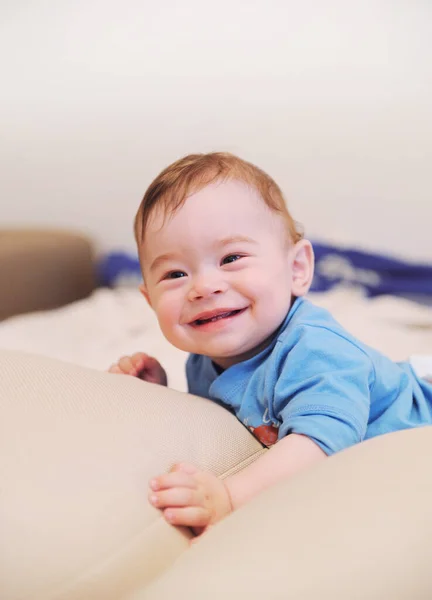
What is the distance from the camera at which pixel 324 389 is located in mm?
772

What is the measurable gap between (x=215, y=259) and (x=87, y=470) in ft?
1.20

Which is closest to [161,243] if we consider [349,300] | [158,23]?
[349,300]

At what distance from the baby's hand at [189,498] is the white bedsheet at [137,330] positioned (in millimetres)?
628

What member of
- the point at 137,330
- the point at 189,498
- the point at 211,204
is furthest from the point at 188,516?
the point at 137,330

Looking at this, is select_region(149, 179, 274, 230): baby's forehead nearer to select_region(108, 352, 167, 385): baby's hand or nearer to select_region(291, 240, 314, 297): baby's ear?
select_region(291, 240, 314, 297): baby's ear

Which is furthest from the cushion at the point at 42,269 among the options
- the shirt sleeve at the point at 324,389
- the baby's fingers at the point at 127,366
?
the shirt sleeve at the point at 324,389

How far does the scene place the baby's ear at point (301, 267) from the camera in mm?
978

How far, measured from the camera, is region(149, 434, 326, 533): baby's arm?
63 centimetres

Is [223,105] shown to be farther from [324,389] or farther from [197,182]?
[324,389]

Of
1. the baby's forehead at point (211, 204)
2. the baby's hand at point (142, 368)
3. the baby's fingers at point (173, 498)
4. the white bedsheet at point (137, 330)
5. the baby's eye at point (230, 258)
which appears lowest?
the white bedsheet at point (137, 330)

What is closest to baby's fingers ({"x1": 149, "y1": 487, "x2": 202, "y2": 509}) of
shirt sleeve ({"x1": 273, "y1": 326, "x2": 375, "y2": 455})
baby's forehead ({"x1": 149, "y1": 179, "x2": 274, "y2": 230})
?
shirt sleeve ({"x1": 273, "y1": 326, "x2": 375, "y2": 455})

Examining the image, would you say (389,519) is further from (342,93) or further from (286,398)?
(342,93)

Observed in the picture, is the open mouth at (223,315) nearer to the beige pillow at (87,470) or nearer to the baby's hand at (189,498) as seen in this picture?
the beige pillow at (87,470)

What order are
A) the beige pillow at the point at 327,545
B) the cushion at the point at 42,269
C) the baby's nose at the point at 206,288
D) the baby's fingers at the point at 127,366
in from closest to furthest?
the beige pillow at the point at 327,545 < the baby's nose at the point at 206,288 < the baby's fingers at the point at 127,366 < the cushion at the point at 42,269
